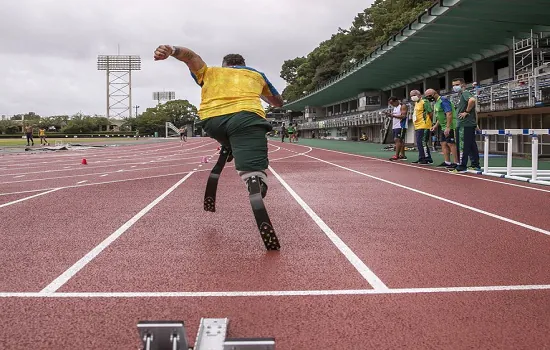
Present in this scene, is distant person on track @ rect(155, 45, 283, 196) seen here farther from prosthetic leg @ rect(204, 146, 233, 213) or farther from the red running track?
prosthetic leg @ rect(204, 146, 233, 213)

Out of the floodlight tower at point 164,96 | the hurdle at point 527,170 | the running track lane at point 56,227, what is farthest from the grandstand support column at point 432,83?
the floodlight tower at point 164,96

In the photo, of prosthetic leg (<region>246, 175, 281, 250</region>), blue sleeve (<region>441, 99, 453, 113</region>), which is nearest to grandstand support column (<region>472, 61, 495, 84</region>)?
blue sleeve (<region>441, 99, 453, 113</region>)

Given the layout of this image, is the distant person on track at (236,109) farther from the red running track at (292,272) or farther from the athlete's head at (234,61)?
the red running track at (292,272)

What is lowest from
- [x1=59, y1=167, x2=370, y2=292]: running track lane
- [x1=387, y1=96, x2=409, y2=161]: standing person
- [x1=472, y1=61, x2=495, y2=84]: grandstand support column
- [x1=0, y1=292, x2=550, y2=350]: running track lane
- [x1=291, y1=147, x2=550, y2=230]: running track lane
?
[x1=0, y1=292, x2=550, y2=350]: running track lane

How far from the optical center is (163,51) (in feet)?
13.9

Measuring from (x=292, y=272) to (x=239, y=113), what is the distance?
5.29ft

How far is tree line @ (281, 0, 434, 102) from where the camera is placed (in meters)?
64.5

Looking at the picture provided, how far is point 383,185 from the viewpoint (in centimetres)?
962

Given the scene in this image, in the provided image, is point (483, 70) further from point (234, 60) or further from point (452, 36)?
point (234, 60)

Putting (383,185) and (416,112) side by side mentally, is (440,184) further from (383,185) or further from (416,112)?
(416,112)

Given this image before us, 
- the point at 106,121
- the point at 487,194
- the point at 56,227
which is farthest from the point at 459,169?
the point at 106,121

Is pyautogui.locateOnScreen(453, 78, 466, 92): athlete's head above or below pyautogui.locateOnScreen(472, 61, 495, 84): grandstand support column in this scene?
below

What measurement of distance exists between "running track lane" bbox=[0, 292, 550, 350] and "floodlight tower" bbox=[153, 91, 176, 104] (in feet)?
593

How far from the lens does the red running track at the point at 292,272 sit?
8.63 feet
